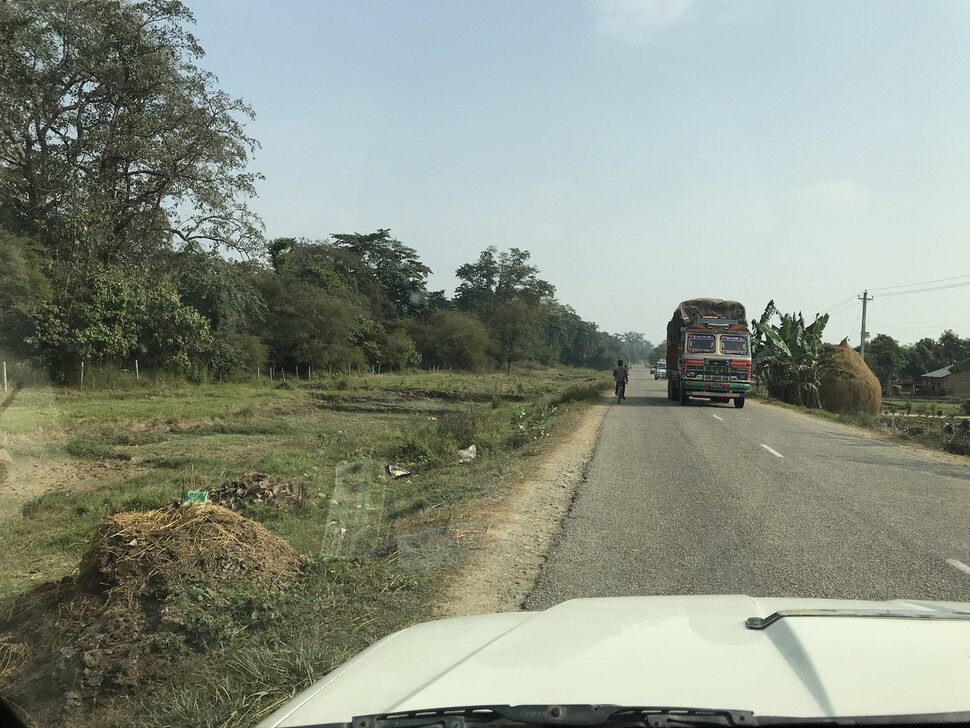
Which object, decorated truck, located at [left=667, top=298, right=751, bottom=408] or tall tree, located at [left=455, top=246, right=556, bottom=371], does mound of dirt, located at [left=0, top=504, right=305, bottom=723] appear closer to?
decorated truck, located at [left=667, top=298, right=751, bottom=408]

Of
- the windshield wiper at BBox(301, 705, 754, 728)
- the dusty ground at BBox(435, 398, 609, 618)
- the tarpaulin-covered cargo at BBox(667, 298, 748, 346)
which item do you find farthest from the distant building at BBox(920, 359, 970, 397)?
the windshield wiper at BBox(301, 705, 754, 728)

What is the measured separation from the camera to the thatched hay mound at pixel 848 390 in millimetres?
32062

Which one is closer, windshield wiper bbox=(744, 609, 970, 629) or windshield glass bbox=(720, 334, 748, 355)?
windshield wiper bbox=(744, 609, 970, 629)

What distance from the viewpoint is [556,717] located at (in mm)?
2096

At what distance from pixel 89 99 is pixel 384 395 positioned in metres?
19.6

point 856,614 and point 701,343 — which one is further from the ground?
point 701,343

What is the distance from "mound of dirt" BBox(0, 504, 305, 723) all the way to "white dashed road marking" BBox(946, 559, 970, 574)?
18.9 ft

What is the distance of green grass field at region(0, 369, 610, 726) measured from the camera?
450cm

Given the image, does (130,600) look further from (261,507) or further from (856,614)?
(261,507)

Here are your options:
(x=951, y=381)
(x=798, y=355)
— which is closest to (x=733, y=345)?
(x=798, y=355)

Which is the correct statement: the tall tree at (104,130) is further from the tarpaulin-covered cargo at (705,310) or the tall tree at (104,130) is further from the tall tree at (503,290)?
the tall tree at (503,290)

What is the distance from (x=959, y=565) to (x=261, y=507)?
28.5 feet

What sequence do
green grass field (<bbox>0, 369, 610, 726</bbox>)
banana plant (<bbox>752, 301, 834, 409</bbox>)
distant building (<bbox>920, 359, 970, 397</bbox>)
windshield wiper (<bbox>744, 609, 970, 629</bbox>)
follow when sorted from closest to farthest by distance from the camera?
windshield wiper (<bbox>744, 609, 970, 629</bbox>), green grass field (<bbox>0, 369, 610, 726</bbox>), banana plant (<bbox>752, 301, 834, 409</bbox>), distant building (<bbox>920, 359, 970, 397</bbox>)

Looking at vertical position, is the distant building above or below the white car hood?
above
